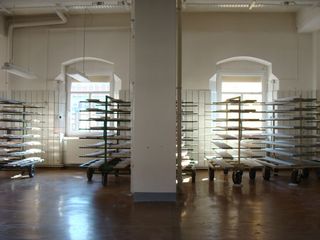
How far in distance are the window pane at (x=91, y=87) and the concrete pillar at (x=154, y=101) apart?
4.09 m

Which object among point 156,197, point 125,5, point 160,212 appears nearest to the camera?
point 160,212

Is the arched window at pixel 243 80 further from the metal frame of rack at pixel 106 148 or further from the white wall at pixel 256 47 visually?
the metal frame of rack at pixel 106 148

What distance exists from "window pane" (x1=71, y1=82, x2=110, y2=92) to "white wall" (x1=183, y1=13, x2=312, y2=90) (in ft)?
7.24

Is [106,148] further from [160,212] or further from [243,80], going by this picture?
[243,80]

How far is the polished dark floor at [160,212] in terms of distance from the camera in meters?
3.43

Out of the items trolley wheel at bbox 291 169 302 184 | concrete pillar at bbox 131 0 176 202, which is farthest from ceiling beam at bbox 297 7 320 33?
concrete pillar at bbox 131 0 176 202

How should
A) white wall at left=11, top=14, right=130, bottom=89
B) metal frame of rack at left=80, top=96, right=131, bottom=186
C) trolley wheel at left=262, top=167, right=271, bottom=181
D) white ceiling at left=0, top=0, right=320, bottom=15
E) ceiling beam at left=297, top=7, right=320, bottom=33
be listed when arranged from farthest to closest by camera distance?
white wall at left=11, top=14, right=130, bottom=89
ceiling beam at left=297, top=7, right=320, bottom=33
white ceiling at left=0, top=0, right=320, bottom=15
trolley wheel at left=262, top=167, right=271, bottom=181
metal frame of rack at left=80, top=96, right=131, bottom=186

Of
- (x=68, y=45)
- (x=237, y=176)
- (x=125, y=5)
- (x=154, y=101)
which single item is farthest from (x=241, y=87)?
(x=68, y=45)

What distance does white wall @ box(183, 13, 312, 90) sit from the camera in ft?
26.8

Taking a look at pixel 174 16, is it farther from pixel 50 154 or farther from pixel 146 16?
pixel 50 154

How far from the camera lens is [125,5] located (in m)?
7.37

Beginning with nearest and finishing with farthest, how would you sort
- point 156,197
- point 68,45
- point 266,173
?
point 156,197 → point 266,173 → point 68,45

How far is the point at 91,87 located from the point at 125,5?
8.14 ft

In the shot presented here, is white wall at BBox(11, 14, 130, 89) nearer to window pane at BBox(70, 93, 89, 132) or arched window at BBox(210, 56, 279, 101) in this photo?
window pane at BBox(70, 93, 89, 132)
